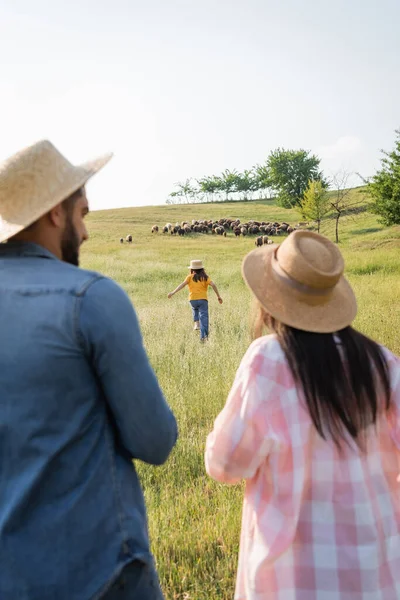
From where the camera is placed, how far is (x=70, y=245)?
5.76 feet

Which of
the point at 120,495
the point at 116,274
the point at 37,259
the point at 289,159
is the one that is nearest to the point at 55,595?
the point at 120,495

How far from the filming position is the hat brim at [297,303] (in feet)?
6.62

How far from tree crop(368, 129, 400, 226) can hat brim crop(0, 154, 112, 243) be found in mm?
39586

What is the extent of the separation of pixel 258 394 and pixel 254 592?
0.62 meters

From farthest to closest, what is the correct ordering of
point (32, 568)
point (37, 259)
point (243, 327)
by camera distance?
point (243, 327), point (37, 259), point (32, 568)

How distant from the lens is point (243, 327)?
35.0ft

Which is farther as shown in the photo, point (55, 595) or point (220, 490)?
point (220, 490)

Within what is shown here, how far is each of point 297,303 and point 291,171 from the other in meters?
95.7

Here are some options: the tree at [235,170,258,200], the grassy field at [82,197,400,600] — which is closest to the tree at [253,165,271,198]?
the tree at [235,170,258,200]

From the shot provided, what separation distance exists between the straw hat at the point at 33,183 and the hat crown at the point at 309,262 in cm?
73

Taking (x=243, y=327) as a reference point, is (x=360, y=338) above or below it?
above

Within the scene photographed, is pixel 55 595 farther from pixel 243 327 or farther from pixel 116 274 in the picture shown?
pixel 116 274

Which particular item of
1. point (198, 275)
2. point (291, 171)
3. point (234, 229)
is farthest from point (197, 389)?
point (291, 171)

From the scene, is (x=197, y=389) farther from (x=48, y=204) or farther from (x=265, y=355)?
(x=48, y=204)
